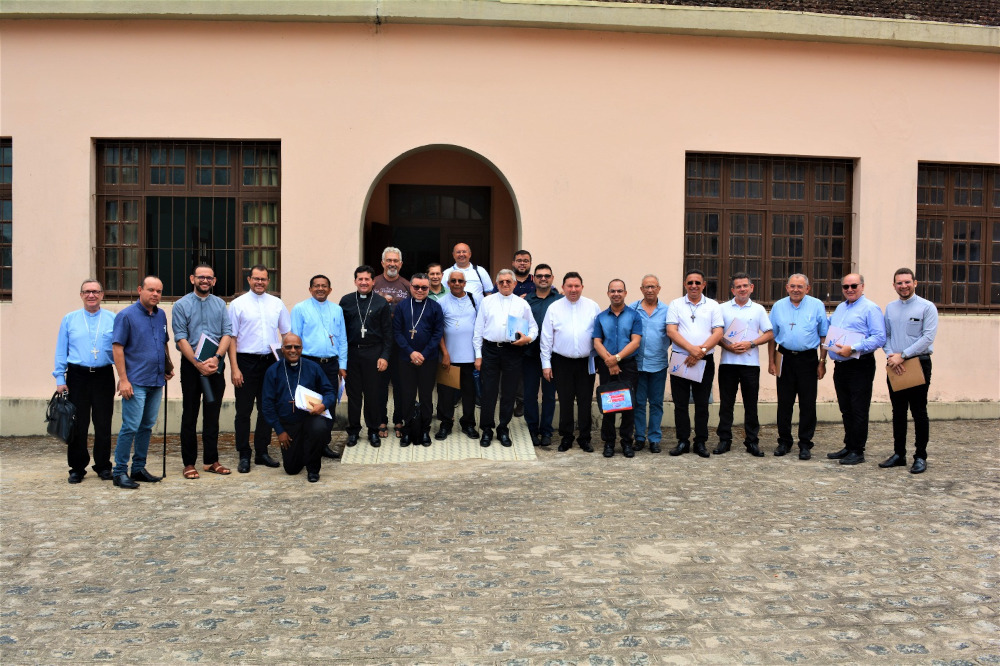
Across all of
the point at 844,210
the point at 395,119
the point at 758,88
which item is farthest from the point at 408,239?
the point at 844,210

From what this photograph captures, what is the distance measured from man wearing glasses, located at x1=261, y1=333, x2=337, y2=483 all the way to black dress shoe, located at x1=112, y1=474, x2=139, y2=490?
1236mm

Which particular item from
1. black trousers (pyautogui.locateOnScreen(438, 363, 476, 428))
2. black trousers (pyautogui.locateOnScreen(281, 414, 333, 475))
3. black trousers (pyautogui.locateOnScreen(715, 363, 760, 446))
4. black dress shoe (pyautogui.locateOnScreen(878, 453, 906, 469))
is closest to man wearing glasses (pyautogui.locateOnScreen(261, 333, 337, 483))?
black trousers (pyautogui.locateOnScreen(281, 414, 333, 475))

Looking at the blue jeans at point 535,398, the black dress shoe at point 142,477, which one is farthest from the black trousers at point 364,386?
the black dress shoe at point 142,477

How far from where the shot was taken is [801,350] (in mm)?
8125

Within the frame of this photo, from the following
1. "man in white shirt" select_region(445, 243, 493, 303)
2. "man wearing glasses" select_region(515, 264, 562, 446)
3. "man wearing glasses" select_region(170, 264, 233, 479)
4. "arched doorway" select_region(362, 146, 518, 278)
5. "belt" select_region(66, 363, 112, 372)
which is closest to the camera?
"belt" select_region(66, 363, 112, 372)

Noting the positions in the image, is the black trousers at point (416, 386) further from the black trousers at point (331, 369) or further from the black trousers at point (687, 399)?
the black trousers at point (687, 399)

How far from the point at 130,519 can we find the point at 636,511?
12.6ft

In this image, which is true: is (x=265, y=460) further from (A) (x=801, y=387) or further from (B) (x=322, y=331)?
(A) (x=801, y=387)

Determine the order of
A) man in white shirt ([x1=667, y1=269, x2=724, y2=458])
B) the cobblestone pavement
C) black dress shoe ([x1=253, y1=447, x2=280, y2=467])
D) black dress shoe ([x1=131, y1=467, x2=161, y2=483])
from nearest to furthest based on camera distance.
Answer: the cobblestone pavement
black dress shoe ([x1=131, y1=467, x2=161, y2=483])
black dress shoe ([x1=253, y1=447, x2=280, y2=467])
man in white shirt ([x1=667, y1=269, x2=724, y2=458])

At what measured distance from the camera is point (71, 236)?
9789 mm

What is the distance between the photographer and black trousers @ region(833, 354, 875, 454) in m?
7.93

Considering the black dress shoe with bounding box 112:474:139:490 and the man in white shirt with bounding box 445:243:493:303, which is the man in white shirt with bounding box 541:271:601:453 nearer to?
the man in white shirt with bounding box 445:243:493:303

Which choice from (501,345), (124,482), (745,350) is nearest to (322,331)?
(501,345)

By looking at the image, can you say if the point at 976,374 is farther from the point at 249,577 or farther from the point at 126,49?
the point at 126,49
